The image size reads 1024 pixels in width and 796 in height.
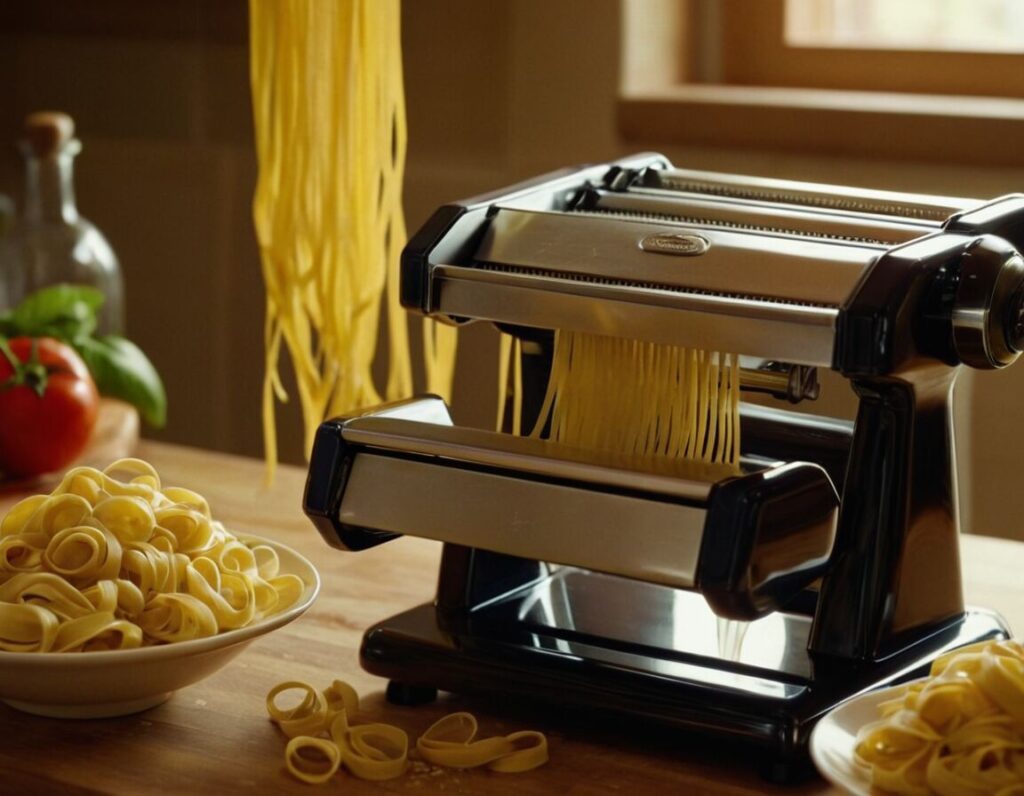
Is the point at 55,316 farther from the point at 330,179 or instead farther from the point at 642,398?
the point at 642,398

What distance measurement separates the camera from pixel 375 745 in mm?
1036

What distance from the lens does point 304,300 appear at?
1.74 meters

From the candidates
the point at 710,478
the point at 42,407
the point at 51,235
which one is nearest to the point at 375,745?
the point at 710,478

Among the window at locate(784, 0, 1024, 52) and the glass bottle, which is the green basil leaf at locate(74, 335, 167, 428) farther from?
the window at locate(784, 0, 1024, 52)

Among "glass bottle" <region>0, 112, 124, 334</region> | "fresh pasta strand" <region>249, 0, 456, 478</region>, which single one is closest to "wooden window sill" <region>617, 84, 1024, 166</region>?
"fresh pasta strand" <region>249, 0, 456, 478</region>

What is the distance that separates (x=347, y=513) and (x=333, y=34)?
30.5 inches

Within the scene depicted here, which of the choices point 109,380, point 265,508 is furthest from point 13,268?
point 265,508

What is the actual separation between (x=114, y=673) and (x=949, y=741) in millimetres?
505

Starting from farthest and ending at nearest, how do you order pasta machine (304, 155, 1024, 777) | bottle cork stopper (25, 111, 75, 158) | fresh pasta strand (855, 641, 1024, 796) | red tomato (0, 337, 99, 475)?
bottle cork stopper (25, 111, 75, 158), red tomato (0, 337, 99, 475), pasta machine (304, 155, 1024, 777), fresh pasta strand (855, 641, 1024, 796)

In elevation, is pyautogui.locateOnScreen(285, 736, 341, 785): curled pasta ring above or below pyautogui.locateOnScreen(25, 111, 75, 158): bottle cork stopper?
Result: below

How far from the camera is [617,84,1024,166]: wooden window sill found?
2.04 metres

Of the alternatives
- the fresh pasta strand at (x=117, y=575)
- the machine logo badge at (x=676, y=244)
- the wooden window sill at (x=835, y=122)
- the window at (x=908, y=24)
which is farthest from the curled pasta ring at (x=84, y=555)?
the window at (x=908, y=24)

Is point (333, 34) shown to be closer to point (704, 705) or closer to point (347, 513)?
point (347, 513)

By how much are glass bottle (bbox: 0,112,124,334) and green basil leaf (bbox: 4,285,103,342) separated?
0.16 metres
